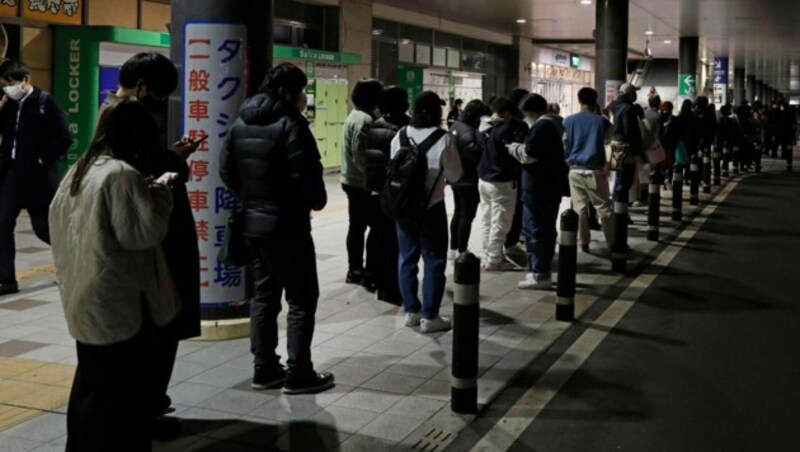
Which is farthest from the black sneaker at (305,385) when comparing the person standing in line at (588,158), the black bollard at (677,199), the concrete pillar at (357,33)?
the concrete pillar at (357,33)

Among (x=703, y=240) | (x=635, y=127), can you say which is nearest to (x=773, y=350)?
(x=635, y=127)

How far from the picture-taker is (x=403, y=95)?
25.5 feet

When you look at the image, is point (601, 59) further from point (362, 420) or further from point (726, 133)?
point (362, 420)

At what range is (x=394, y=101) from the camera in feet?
25.2

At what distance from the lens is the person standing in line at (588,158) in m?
10.2

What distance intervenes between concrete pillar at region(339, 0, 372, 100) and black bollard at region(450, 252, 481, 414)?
55.8 feet

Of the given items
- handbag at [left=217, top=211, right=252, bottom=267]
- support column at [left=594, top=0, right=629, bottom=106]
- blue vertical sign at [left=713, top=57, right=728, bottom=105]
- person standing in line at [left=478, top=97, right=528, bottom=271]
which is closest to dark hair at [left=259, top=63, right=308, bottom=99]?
handbag at [left=217, top=211, right=252, bottom=267]

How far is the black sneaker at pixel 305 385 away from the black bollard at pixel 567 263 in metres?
2.63

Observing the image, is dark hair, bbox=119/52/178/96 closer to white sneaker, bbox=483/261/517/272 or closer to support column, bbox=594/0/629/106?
white sneaker, bbox=483/261/517/272

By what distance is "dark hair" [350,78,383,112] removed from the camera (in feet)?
27.5

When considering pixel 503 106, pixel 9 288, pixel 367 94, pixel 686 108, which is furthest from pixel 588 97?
pixel 686 108

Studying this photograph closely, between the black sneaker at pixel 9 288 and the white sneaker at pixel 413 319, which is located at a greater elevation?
the black sneaker at pixel 9 288

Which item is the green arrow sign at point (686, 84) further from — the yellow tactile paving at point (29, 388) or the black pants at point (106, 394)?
the black pants at point (106, 394)

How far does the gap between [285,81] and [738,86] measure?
181ft
